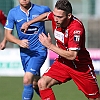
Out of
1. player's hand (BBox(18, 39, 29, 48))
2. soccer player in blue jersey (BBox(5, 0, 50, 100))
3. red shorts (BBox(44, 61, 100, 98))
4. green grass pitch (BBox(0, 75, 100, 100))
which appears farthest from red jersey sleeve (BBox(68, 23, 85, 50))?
green grass pitch (BBox(0, 75, 100, 100))

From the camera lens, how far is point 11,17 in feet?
29.0

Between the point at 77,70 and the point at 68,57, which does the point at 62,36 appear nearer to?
the point at 68,57

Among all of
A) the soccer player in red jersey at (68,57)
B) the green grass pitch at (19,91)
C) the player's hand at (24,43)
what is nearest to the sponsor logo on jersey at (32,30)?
the player's hand at (24,43)

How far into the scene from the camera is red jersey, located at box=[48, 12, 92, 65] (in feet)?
23.0

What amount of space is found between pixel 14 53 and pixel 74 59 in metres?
7.56

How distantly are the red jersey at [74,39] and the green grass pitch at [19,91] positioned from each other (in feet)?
8.59

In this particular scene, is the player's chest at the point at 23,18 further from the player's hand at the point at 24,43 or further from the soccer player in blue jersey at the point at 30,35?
the player's hand at the point at 24,43

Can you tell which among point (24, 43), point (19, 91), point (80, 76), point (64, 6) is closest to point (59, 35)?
point (64, 6)

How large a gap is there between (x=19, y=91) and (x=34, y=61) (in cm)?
234

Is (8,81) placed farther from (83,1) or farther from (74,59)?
(74,59)

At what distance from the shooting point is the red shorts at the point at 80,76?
24.3 ft

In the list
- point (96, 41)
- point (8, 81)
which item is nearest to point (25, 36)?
point (8, 81)

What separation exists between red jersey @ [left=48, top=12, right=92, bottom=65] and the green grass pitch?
2.62 metres

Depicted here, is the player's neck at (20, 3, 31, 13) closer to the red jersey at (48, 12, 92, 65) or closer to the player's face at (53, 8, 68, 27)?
the red jersey at (48, 12, 92, 65)
